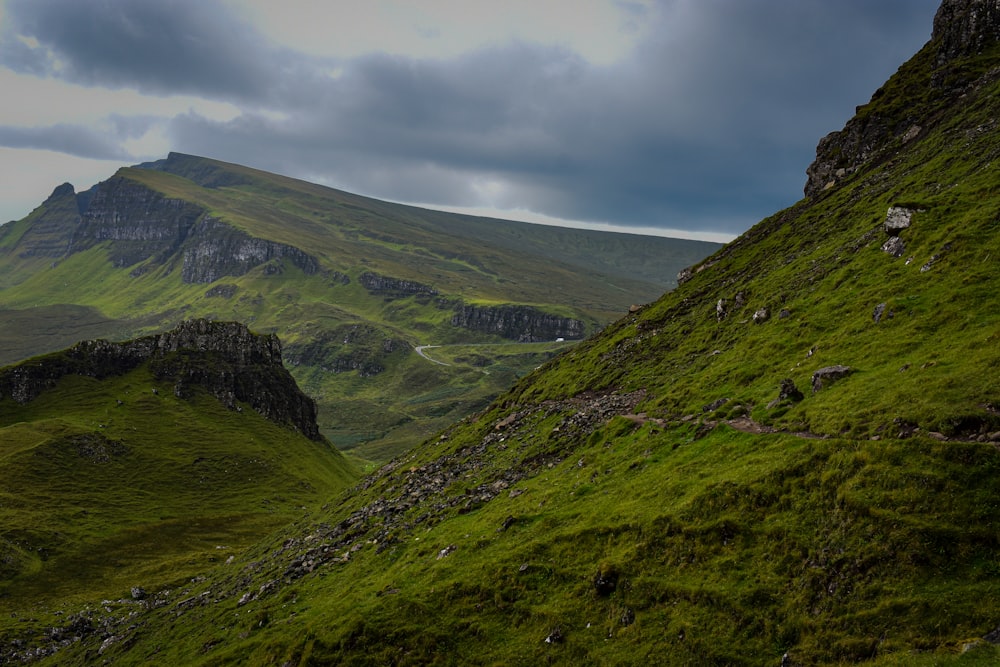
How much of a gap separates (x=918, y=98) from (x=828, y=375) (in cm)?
8943

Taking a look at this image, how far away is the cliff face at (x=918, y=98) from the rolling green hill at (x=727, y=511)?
14890mm

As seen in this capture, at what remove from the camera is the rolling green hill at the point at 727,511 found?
21.5 m

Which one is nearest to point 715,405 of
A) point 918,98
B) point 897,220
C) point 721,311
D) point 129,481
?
point 897,220

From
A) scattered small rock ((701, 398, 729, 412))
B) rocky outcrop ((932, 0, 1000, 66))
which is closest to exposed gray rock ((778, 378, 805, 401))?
scattered small rock ((701, 398, 729, 412))

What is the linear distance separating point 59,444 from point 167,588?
85758 mm

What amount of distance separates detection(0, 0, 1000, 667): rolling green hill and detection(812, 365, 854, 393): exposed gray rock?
15cm

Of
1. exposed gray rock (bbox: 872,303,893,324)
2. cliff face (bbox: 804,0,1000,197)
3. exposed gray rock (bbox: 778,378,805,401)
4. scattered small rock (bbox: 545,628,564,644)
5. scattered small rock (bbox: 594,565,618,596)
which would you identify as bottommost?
scattered small rock (bbox: 545,628,564,644)

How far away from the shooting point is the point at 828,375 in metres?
35.9

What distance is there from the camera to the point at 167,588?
80.4 m

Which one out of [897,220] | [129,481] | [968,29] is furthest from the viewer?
[129,481]

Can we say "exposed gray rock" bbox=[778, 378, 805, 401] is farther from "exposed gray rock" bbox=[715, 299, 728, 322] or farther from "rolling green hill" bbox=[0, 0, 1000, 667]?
"exposed gray rock" bbox=[715, 299, 728, 322]

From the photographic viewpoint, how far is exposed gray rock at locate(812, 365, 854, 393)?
35438 mm

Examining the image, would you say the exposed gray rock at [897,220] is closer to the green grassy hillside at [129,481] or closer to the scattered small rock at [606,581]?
the scattered small rock at [606,581]

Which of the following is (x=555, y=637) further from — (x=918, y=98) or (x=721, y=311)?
(x=918, y=98)
